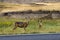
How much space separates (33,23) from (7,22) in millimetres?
311

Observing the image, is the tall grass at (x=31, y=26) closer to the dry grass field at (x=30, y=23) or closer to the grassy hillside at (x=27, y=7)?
the dry grass field at (x=30, y=23)

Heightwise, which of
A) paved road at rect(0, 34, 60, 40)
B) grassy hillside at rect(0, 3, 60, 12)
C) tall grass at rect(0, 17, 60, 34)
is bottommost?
paved road at rect(0, 34, 60, 40)

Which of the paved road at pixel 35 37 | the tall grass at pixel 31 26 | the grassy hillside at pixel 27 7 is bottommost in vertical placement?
the paved road at pixel 35 37

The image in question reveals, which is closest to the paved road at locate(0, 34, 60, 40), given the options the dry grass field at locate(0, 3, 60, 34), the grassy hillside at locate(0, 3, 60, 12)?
the dry grass field at locate(0, 3, 60, 34)

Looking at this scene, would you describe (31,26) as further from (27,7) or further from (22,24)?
(27,7)

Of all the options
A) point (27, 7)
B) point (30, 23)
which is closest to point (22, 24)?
point (30, 23)

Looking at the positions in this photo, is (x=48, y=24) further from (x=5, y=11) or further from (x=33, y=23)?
(x=5, y=11)

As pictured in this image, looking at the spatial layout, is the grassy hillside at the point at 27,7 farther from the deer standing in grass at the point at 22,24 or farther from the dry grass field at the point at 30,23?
the deer standing in grass at the point at 22,24

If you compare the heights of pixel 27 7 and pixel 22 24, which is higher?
pixel 27 7

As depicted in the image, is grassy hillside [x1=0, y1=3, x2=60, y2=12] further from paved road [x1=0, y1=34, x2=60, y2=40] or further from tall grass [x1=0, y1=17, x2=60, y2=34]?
paved road [x1=0, y1=34, x2=60, y2=40]

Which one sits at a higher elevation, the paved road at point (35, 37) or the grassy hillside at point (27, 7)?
the grassy hillside at point (27, 7)

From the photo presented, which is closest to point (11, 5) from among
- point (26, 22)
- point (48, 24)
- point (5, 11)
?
point (5, 11)

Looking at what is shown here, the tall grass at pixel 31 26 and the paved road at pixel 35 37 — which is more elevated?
the tall grass at pixel 31 26

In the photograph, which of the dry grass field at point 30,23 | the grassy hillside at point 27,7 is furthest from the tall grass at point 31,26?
the grassy hillside at point 27,7
